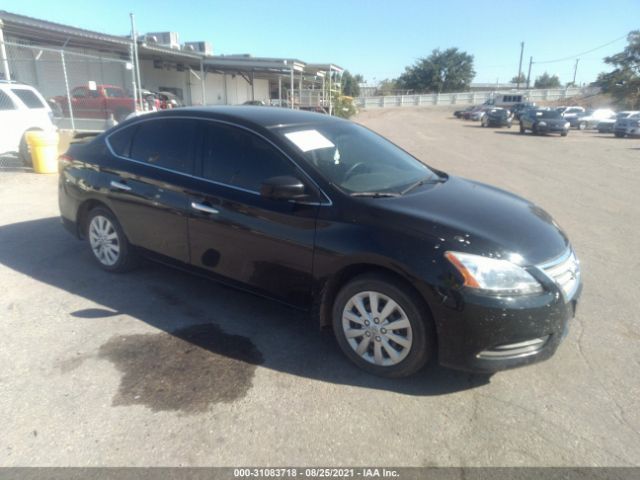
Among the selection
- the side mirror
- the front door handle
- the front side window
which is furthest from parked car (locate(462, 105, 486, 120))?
the side mirror

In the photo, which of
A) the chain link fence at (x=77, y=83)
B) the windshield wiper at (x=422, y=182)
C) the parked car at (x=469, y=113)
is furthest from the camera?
the parked car at (x=469, y=113)

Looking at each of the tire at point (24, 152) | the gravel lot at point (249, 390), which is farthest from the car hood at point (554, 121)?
the tire at point (24, 152)

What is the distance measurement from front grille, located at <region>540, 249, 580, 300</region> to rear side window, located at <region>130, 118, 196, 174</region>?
282 centimetres

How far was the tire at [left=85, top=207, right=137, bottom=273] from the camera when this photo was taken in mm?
4617

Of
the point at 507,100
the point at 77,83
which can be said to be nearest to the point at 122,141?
the point at 77,83

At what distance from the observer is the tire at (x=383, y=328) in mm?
2924

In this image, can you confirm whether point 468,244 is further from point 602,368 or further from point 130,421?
point 130,421

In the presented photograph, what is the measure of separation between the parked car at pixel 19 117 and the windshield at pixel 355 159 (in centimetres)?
928

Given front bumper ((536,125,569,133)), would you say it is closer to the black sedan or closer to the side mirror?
the black sedan

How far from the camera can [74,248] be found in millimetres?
5555

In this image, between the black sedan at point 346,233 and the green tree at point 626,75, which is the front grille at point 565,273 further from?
the green tree at point 626,75

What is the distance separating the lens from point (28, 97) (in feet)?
36.1

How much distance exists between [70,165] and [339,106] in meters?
30.4

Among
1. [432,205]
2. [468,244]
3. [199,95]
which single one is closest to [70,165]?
[432,205]
